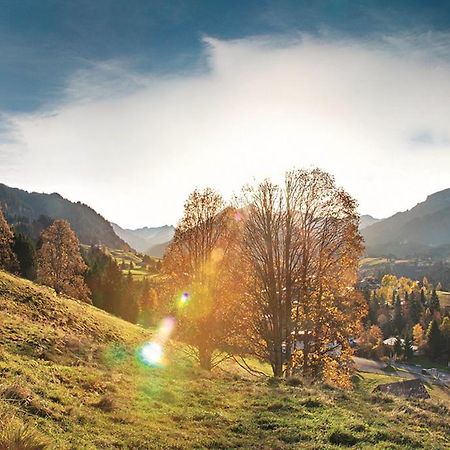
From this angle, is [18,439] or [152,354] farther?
[152,354]

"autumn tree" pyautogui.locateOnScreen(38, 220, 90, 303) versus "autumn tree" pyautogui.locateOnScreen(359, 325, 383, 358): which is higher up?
"autumn tree" pyautogui.locateOnScreen(38, 220, 90, 303)

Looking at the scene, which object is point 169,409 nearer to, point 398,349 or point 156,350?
point 156,350

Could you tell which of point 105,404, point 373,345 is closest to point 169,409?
point 105,404

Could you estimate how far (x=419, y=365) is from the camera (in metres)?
152

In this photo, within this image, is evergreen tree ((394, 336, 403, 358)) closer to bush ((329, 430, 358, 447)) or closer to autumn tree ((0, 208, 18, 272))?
autumn tree ((0, 208, 18, 272))

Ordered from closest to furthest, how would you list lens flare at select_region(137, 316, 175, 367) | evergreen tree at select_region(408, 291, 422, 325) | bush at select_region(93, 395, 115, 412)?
1. bush at select_region(93, 395, 115, 412)
2. lens flare at select_region(137, 316, 175, 367)
3. evergreen tree at select_region(408, 291, 422, 325)

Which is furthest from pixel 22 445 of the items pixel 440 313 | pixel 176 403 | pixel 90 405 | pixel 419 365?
pixel 440 313

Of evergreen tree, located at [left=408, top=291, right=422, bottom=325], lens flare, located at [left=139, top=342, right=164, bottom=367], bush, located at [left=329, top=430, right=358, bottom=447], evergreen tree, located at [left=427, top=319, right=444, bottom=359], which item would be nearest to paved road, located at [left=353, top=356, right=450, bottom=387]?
evergreen tree, located at [left=427, top=319, right=444, bottom=359]

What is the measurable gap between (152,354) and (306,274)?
16.0 m

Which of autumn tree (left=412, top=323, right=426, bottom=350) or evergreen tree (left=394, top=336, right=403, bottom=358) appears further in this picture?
autumn tree (left=412, top=323, right=426, bottom=350)

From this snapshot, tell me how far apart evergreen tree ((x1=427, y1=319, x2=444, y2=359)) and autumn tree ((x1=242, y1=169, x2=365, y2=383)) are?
148 metres

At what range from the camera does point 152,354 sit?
34844 mm

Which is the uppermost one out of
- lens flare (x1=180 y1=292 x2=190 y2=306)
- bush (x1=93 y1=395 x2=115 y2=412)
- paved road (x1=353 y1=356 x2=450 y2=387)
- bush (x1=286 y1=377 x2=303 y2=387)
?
lens flare (x1=180 y1=292 x2=190 y2=306)

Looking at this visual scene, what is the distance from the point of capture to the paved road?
128 metres
